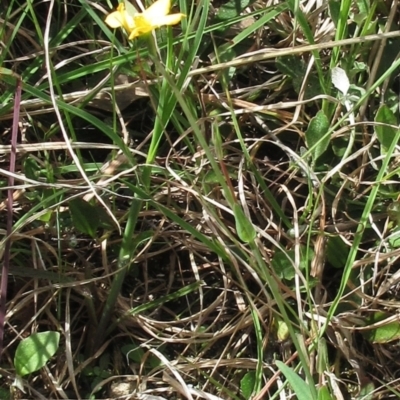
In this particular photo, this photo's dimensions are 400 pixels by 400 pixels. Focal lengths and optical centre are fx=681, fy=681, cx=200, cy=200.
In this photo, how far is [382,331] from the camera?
1083 mm

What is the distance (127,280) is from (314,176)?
0.36 metres

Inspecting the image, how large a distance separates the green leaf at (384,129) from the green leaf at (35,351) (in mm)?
588

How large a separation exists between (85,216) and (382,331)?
0.50m

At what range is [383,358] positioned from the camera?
1.10 m

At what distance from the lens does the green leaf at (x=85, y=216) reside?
3.48 ft

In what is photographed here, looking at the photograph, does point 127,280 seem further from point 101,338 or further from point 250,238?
point 250,238

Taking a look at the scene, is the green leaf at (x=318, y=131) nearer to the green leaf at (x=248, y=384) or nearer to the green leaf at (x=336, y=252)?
the green leaf at (x=336, y=252)

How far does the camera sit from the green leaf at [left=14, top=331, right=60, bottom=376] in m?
1.02

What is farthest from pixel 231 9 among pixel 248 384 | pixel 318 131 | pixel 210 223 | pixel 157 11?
pixel 248 384

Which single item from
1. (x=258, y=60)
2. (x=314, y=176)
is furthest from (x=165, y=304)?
(x=258, y=60)

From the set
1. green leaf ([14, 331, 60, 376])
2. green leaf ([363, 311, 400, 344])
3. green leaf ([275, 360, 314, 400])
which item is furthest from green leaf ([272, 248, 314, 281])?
green leaf ([14, 331, 60, 376])

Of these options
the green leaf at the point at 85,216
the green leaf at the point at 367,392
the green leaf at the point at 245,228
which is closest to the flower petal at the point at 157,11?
the green leaf at the point at 245,228

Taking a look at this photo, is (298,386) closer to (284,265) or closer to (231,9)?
(284,265)

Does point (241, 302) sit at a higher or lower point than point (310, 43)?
lower
